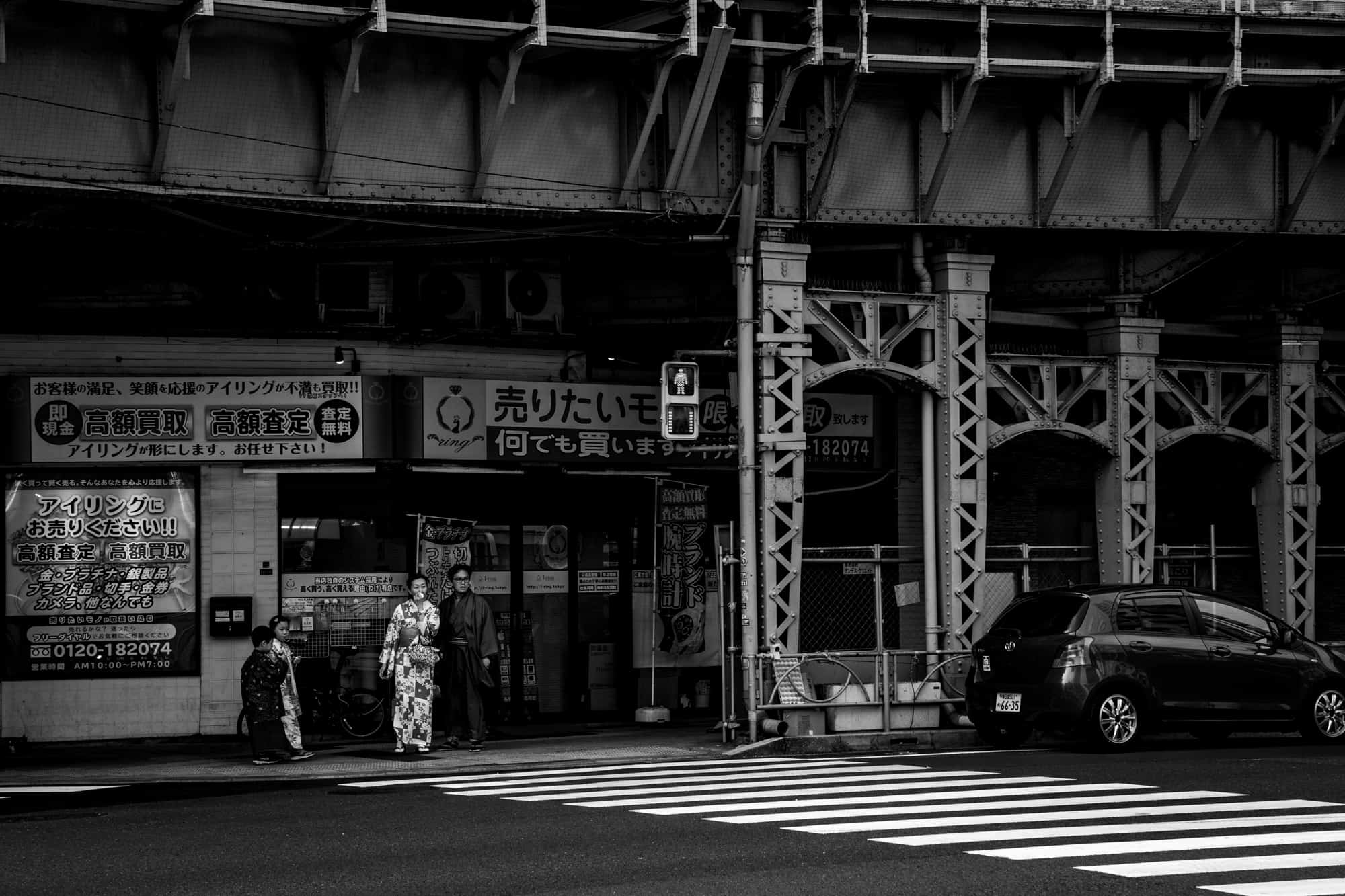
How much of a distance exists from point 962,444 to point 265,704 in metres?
8.56

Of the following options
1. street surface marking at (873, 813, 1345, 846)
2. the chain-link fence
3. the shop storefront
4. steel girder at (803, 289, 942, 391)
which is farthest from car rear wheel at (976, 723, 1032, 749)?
street surface marking at (873, 813, 1345, 846)

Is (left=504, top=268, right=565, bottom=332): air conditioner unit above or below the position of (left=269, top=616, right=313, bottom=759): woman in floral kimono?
above

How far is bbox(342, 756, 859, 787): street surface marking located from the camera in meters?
15.0

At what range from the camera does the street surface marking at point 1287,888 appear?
8.42m

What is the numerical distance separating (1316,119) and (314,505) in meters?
13.4

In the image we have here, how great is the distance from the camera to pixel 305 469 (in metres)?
20.6

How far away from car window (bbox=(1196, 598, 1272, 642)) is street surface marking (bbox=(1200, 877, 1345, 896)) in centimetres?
873

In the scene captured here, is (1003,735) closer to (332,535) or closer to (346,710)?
(346,710)

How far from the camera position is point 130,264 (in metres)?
20.1

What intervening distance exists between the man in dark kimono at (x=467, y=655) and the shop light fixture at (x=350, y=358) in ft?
11.6

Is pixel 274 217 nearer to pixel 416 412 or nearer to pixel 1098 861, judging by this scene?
pixel 416 412

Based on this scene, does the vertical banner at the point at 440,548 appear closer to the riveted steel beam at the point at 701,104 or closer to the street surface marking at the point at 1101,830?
the riveted steel beam at the point at 701,104

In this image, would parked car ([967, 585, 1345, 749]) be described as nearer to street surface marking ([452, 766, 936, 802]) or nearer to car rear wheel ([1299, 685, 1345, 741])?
car rear wheel ([1299, 685, 1345, 741])

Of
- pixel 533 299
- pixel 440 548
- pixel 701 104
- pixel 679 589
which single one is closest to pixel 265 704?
pixel 440 548
